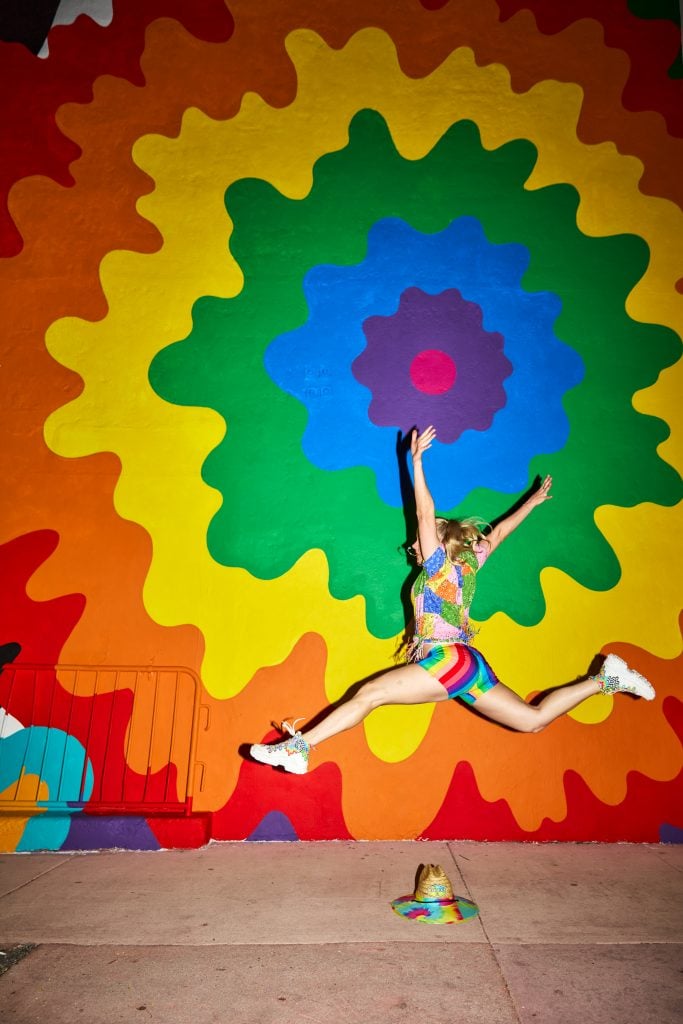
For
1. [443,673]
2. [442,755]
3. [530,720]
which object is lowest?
[442,755]

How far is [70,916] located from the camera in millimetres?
3029

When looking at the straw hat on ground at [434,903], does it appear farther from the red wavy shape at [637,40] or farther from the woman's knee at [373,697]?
the red wavy shape at [637,40]

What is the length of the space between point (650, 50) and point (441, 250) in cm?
214

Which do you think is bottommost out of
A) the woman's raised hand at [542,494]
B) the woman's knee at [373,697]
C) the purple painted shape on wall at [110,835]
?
the purple painted shape on wall at [110,835]

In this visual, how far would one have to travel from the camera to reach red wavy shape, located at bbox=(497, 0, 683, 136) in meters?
4.90

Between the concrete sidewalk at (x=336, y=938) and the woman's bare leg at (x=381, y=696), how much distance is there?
774 mm

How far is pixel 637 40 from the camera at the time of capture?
16.2 ft

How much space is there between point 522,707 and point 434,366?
231 centimetres

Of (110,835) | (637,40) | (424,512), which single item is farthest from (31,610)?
(637,40)

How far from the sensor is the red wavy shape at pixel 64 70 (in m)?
4.84

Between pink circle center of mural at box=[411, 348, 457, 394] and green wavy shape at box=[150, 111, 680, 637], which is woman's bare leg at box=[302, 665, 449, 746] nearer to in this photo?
green wavy shape at box=[150, 111, 680, 637]

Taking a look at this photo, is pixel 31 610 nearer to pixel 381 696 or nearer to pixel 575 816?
pixel 381 696

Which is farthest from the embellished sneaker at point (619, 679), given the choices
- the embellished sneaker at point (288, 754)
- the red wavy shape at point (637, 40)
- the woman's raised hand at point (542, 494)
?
the red wavy shape at point (637, 40)

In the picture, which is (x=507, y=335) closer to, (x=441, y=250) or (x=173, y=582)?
(x=441, y=250)
